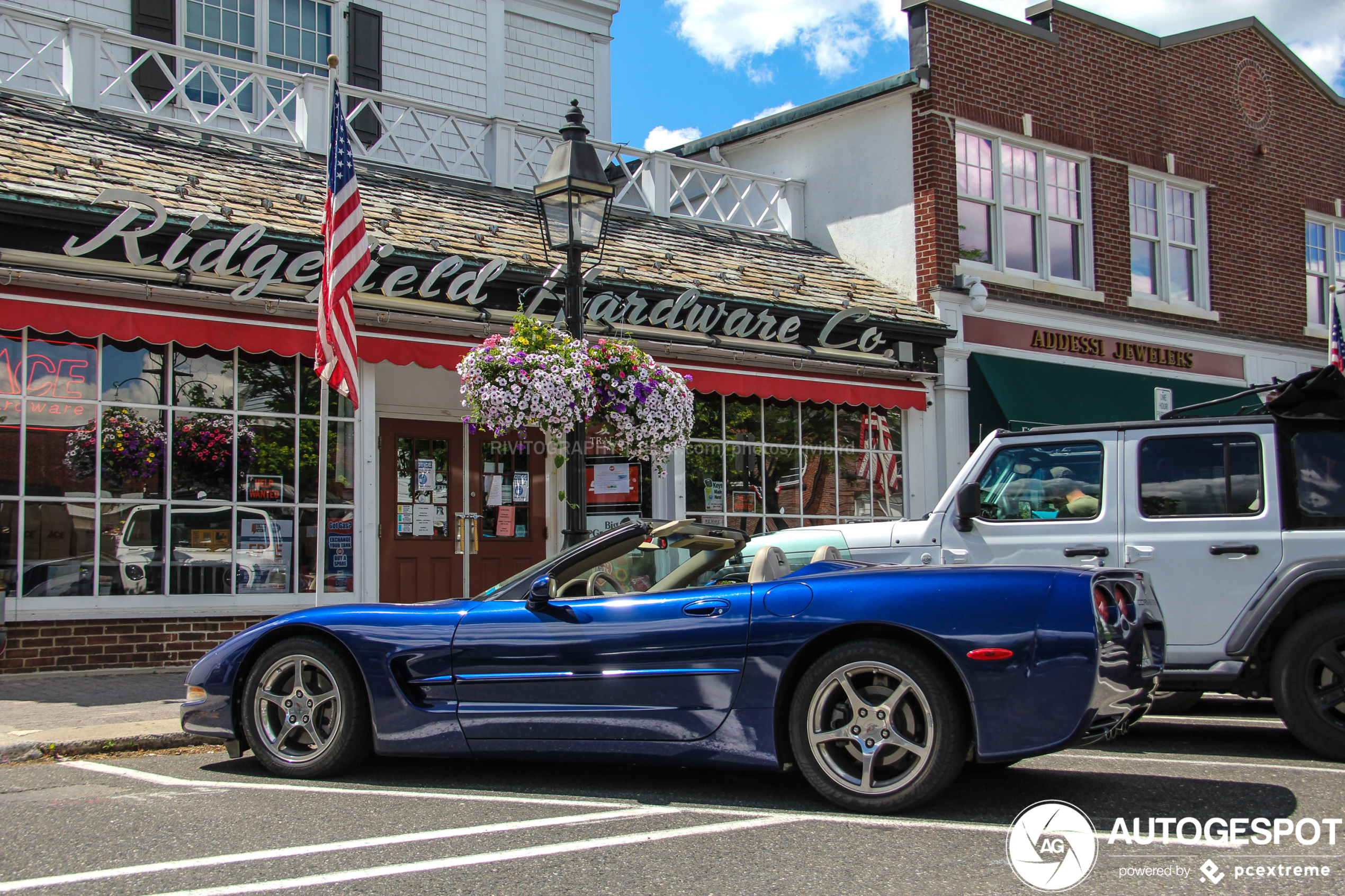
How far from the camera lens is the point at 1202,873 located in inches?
150

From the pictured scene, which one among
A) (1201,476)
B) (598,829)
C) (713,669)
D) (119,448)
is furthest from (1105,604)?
(119,448)

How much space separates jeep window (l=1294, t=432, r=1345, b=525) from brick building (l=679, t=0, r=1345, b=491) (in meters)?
8.07

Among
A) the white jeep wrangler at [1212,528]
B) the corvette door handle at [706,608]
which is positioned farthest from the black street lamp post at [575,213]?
the corvette door handle at [706,608]

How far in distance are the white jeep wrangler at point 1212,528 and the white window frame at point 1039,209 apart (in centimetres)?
858

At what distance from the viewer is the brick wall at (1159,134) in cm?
1509

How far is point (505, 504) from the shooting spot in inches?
504

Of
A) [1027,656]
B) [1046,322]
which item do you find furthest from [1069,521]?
[1046,322]

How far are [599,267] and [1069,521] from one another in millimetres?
6557

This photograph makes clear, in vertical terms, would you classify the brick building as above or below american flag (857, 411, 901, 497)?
above

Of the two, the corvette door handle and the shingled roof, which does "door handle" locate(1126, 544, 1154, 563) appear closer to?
the corvette door handle

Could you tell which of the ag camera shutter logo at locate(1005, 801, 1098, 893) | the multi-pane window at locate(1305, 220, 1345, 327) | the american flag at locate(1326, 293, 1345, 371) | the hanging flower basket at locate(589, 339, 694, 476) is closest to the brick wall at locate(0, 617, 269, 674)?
the hanging flower basket at locate(589, 339, 694, 476)

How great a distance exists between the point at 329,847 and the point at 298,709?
55.2 inches

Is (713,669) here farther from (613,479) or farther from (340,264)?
(613,479)

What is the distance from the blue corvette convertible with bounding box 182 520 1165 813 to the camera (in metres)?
4.42
